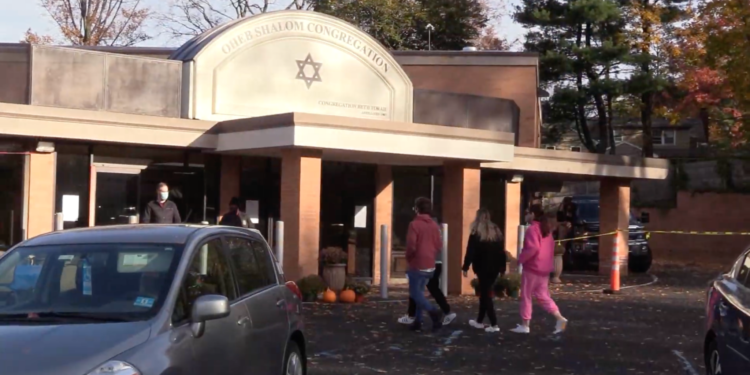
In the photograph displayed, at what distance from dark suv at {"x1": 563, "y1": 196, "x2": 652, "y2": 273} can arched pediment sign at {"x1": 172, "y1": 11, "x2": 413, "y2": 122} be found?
27.7ft

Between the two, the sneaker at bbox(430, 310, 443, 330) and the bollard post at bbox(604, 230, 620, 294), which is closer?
the sneaker at bbox(430, 310, 443, 330)

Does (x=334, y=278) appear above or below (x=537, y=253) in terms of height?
below

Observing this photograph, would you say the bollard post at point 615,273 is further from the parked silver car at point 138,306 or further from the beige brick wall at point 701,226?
the beige brick wall at point 701,226

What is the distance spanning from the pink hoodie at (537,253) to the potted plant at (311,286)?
4.33 m

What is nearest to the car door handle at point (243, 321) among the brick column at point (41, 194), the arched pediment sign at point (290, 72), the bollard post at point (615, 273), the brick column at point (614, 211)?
the brick column at point (41, 194)

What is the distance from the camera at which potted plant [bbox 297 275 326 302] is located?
54.7 ft

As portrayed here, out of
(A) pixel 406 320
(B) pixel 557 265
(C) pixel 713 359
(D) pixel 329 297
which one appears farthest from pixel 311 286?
(C) pixel 713 359

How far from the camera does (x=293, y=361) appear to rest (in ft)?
27.8

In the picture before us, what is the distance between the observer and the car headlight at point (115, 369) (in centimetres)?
557

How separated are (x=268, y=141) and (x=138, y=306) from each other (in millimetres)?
10673

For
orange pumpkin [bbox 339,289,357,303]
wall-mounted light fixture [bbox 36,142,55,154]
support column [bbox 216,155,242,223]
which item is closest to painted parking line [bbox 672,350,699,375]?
orange pumpkin [bbox 339,289,357,303]

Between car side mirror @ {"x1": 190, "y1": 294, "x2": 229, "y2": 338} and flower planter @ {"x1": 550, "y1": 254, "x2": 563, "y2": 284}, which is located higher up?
car side mirror @ {"x1": 190, "y1": 294, "x2": 229, "y2": 338}

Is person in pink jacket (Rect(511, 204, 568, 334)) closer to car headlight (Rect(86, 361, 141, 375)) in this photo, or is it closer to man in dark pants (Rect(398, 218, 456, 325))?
man in dark pants (Rect(398, 218, 456, 325))

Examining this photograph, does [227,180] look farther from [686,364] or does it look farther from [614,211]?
[686,364]
